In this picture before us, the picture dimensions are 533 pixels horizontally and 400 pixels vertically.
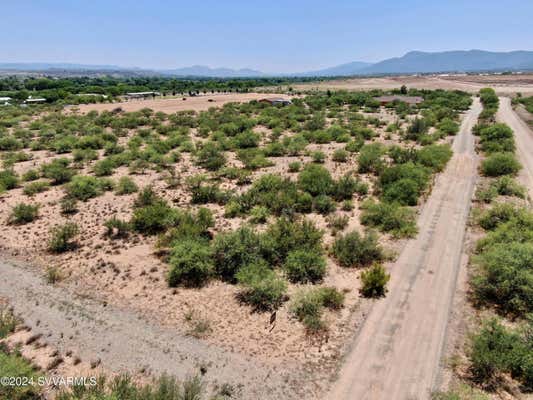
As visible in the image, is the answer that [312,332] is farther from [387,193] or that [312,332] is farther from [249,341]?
[387,193]

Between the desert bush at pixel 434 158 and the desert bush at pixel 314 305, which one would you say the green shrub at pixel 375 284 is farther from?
the desert bush at pixel 434 158

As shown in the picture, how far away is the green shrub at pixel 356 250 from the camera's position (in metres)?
13.9

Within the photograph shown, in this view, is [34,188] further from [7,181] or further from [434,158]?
[434,158]

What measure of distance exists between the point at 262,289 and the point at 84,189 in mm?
15786

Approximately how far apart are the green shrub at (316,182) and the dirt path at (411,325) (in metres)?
6.10

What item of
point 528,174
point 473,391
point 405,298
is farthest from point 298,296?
point 528,174

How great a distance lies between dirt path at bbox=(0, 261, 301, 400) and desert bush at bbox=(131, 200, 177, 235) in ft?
16.4

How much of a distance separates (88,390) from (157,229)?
9.70 metres

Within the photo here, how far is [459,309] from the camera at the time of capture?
11023 mm

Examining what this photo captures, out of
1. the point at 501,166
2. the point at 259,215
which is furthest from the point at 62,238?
the point at 501,166

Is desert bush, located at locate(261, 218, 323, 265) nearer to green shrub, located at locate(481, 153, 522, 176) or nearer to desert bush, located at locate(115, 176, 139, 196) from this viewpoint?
desert bush, located at locate(115, 176, 139, 196)

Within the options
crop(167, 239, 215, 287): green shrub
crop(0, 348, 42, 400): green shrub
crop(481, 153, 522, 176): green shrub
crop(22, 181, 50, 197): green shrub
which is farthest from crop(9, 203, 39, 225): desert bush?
crop(481, 153, 522, 176): green shrub

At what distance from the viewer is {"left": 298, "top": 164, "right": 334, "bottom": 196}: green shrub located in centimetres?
2105

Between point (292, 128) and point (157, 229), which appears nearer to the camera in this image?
point (157, 229)
